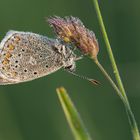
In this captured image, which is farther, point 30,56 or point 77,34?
point 30,56

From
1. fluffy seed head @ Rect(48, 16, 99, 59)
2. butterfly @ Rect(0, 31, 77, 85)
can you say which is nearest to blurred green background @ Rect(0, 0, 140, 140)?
butterfly @ Rect(0, 31, 77, 85)

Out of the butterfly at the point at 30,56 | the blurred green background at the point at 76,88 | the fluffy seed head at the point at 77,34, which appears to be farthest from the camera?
the blurred green background at the point at 76,88

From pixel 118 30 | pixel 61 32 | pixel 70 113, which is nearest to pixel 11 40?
pixel 61 32

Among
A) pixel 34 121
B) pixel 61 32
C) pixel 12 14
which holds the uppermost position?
pixel 61 32

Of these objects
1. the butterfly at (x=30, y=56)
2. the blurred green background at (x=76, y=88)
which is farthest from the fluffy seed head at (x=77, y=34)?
the blurred green background at (x=76, y=88)

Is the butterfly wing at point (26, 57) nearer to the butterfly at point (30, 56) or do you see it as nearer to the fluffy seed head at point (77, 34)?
the butterfly at point (30, 56)

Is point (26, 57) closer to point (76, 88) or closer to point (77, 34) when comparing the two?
point (77, 34)

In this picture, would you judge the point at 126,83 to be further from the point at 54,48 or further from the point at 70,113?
the point at 70,113

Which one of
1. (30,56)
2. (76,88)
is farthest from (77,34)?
(76,88)
